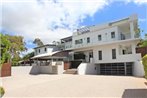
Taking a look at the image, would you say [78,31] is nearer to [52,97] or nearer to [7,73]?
[7,73]

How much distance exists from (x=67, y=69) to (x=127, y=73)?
9.88m

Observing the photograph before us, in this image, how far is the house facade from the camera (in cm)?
2829

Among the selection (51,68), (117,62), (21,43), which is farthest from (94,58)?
(21,43)

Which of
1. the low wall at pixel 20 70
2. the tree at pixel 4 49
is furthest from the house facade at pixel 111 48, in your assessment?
the tree at pixel 4 49

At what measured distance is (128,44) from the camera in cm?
2917

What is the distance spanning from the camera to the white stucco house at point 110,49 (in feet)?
92.9

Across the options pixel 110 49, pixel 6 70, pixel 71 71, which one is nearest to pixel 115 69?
pixel 110 49

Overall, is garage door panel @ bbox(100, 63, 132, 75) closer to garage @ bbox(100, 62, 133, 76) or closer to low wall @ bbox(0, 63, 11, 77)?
garage @ bbox(100, 62, 133, 76)

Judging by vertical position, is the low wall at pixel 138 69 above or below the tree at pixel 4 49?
below

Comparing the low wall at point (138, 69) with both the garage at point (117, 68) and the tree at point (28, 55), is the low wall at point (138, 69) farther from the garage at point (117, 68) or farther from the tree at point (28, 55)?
the tree at point (28, 55)

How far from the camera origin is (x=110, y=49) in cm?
3081

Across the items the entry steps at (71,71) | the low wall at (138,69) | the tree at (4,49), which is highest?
the tree at (4,49)

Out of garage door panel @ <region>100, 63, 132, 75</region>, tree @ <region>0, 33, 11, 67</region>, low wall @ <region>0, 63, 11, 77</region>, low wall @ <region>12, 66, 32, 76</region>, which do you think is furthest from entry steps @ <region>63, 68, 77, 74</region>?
tree @ <region>0, 33, 11, 67</region>

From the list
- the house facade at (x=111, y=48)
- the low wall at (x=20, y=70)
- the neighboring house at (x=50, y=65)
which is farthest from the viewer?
the low wall at (x=20, y=70)
